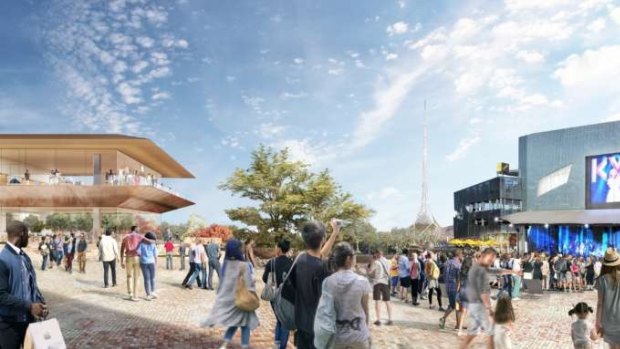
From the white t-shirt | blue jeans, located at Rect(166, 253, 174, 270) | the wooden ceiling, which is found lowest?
blue jeans, located at Rect(166, 253, 174, 270)

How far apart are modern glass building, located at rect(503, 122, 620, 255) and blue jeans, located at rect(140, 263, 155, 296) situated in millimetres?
31466

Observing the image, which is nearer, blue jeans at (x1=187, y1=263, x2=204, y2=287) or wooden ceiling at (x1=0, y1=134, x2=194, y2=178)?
blue jeans at (x1=187, y1=263, x2=204, y2=287)

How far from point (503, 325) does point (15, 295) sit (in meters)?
5.02

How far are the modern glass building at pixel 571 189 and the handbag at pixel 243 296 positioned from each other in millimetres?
33679

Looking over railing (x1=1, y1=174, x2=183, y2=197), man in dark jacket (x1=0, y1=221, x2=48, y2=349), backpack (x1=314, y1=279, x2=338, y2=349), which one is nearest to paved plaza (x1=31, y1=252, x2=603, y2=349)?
man in dark jacket (x1=0, y1=221, x2=48, y2=349)

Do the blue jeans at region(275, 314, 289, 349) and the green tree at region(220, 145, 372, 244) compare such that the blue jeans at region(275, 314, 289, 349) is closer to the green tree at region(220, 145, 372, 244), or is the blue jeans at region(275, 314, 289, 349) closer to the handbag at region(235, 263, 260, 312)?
the handbag at region(235, 263, 260, 312)

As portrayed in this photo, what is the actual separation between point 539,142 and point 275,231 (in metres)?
27.5

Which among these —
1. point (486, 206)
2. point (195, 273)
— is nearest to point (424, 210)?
point (486, 206)

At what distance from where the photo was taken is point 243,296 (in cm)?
681

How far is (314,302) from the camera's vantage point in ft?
15.6

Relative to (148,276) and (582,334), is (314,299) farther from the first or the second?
(148,276)

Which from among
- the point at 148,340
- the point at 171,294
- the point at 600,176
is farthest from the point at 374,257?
the point at 600,176

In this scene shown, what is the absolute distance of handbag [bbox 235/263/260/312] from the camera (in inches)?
267

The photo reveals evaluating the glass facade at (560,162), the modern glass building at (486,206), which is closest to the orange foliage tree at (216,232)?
the modern glass building at (486,206)
